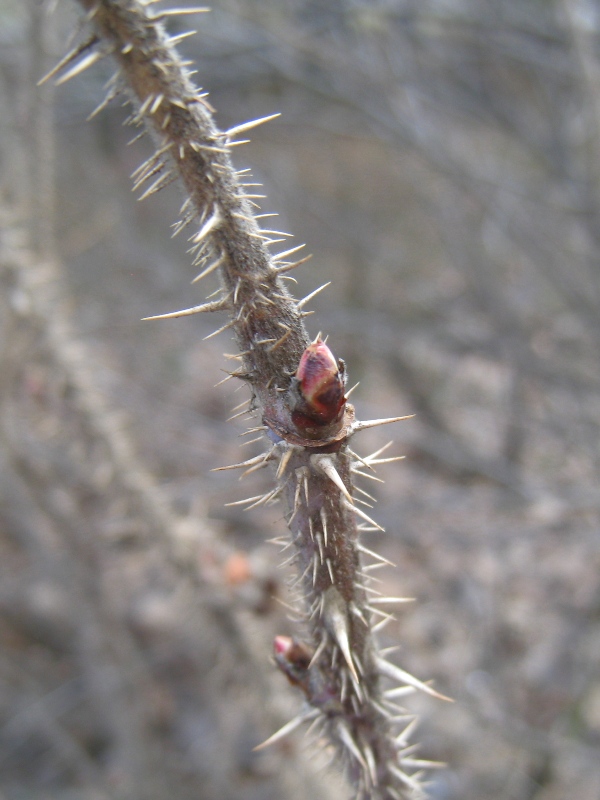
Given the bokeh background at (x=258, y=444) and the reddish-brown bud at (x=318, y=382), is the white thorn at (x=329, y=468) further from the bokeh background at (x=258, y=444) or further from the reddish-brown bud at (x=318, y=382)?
the bokeh background at (x=258, y=444)

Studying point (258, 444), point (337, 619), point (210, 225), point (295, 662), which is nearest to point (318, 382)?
point (210, 225)

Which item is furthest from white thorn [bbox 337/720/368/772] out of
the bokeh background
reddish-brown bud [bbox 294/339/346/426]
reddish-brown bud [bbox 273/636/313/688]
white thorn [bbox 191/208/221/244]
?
the bokeh background

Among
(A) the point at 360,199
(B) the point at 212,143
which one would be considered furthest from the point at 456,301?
(B) the point at 212,143

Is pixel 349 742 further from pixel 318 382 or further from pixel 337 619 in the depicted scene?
pixel 318 382

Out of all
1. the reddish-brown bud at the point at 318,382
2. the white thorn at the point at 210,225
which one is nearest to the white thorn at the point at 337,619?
the reddish-brown bud at the point at 318,382

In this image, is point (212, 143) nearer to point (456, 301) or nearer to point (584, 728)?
point (584, 728)

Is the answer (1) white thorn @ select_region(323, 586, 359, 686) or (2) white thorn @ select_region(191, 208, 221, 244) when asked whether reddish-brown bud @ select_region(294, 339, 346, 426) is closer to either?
(2) white thorn @ select_region(191, 208, 221, 244)
